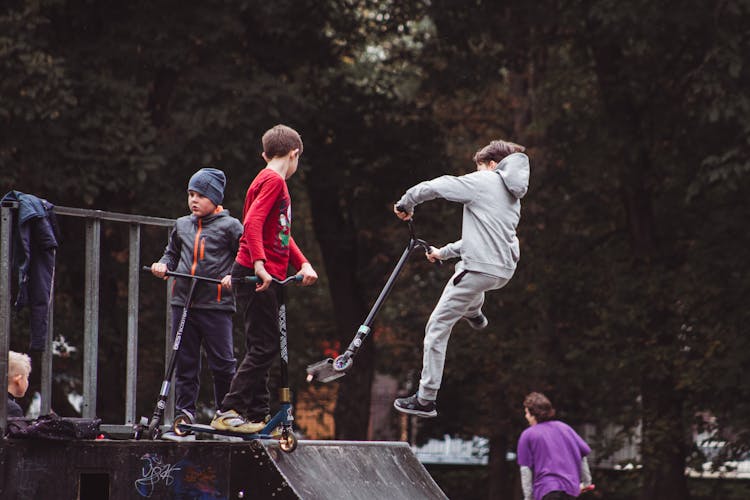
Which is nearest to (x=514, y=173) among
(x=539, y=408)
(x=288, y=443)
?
(x=288, y=443)

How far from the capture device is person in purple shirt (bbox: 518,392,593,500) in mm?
10305

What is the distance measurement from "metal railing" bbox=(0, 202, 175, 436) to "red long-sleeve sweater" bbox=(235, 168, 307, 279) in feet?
3.71

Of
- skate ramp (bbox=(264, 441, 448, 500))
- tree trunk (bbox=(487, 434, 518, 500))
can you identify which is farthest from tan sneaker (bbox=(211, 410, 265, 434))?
tree trunk (bbox=(487, 434, 518, 500))

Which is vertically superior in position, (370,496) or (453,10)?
(453,10)

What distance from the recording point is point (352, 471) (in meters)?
7.26

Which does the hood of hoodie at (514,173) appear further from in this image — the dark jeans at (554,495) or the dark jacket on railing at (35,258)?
the dark jeans at (554,495)

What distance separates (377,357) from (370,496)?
22694 millimetres

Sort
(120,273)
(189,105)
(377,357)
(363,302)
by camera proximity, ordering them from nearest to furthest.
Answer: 1. (189,105)
2. (120,273)
3. (363,302)
4. (377,357)

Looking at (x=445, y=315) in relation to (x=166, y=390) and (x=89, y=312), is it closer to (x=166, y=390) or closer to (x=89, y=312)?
(x=166, y=390)

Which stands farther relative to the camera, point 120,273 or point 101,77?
point 120,273

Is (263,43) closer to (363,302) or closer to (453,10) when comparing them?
(453,10)

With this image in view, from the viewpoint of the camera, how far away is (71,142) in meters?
16.9

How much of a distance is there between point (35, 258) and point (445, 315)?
236cm

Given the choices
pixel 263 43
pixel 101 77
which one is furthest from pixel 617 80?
pixel 101 77
